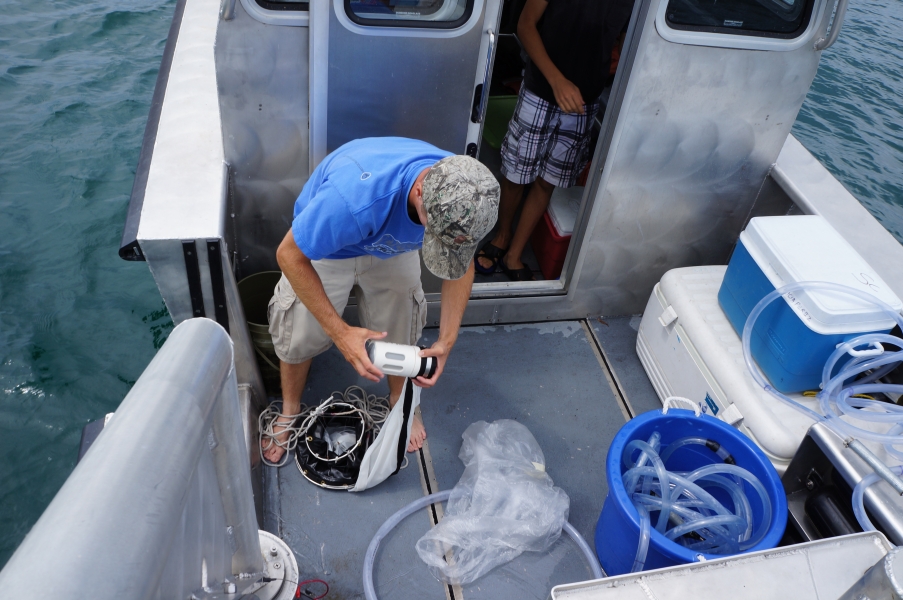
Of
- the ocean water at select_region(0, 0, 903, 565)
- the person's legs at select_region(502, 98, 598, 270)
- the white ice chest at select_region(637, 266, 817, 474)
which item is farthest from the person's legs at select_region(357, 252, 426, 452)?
the ocean water at select_region(0, 0, 903, 565)

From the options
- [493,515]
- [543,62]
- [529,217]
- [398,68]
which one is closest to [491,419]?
[493,515]

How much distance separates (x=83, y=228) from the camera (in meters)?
4.54

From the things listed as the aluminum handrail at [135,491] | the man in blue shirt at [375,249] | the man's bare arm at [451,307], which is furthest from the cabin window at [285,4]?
the aluminum handrail at [135,491]

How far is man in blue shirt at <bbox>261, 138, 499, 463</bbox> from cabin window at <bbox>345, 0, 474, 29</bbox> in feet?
1.45

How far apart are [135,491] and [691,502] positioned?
1955 mm

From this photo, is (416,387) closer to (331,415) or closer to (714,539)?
(331,415)

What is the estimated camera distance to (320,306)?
84.7 inches

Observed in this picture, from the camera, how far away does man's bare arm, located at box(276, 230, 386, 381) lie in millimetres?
2055

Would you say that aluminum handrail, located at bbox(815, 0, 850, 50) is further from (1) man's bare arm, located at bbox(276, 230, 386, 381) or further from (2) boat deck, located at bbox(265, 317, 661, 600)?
(1) man's bare arm, located at bbox(276, 230, 386, 381)

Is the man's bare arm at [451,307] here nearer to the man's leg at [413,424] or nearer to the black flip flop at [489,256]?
the man's leg at [413,424]

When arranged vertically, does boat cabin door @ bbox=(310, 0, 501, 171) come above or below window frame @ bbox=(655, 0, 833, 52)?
below

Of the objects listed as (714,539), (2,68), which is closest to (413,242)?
(714,539)

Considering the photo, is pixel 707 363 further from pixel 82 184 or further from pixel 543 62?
pixel 82 184

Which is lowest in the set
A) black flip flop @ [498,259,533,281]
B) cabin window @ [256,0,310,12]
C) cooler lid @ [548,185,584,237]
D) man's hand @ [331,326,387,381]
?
black flip flop @ [498,259,533,281]
